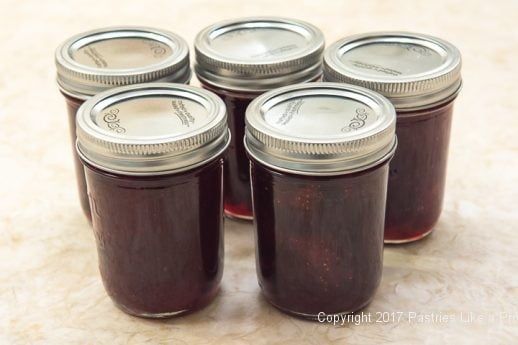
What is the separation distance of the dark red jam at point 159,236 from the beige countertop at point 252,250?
4 cm

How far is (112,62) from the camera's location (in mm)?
1468

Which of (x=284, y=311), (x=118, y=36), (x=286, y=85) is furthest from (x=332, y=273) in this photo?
(x=118, y=36)

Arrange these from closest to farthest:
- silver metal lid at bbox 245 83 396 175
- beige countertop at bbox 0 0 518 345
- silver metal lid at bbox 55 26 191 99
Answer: silver metal lid at bbox 245 83 396 175 → beige countertop at bbox 0 0 518 345 → silver metal lid at bbox 55 26 191 99

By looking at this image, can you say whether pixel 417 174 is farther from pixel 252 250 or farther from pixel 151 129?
pixel 151 129

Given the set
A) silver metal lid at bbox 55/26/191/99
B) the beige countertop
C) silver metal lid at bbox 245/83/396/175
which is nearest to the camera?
silver metal lid at bbox 245/83/396/175

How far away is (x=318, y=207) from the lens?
3.92ft

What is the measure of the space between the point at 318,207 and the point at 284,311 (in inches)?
7.6

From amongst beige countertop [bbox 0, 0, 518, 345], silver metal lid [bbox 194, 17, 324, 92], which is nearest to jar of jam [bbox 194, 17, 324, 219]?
silver metal lid [bbox 194, 17, 324, 92]

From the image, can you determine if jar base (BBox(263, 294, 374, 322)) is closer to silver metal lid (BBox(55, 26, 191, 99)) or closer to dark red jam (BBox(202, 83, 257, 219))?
dark red jam (BBox(202, 83, 257, 219))

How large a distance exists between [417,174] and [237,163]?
29cm

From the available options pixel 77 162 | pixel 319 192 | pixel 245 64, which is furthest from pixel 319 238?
pixel 77 162

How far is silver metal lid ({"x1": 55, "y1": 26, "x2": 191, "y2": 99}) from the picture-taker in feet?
4.55

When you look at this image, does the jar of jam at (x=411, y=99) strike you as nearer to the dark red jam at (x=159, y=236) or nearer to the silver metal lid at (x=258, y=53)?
the silver metal lid at (x=258, y=53)

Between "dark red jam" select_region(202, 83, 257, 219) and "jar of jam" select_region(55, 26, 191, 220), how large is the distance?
0.08 m
